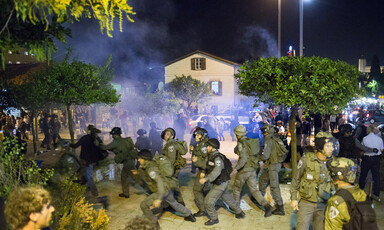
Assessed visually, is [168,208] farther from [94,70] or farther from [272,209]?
[94,70]

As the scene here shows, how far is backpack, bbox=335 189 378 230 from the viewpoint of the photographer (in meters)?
3.18

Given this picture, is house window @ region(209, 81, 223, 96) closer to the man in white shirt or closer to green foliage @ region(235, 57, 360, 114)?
green foliage @ region(235, 57, 360, 114)

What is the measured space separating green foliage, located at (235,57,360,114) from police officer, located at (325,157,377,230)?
3596 millimetres

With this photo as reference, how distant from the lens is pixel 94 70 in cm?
1041

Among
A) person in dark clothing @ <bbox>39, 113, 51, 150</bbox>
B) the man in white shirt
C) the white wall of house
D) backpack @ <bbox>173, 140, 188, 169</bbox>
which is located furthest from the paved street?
the white wall of house

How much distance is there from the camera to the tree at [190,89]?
119 feet

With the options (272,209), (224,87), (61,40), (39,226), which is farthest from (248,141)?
(224,87)

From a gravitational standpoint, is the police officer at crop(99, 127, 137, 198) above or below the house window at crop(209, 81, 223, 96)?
below

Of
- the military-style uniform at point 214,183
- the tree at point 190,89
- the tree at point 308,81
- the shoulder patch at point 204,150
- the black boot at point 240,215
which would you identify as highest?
the tree at point 190,89

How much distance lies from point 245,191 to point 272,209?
62.8 inches

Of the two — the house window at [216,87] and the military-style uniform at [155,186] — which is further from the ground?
the house window at [216,87]

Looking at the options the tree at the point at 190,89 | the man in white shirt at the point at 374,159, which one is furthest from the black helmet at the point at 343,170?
the tree at the point at 190,89

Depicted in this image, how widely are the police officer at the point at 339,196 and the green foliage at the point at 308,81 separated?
3.60 m

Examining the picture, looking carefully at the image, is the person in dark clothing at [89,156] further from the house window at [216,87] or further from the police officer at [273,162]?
the house window at [216,87]
